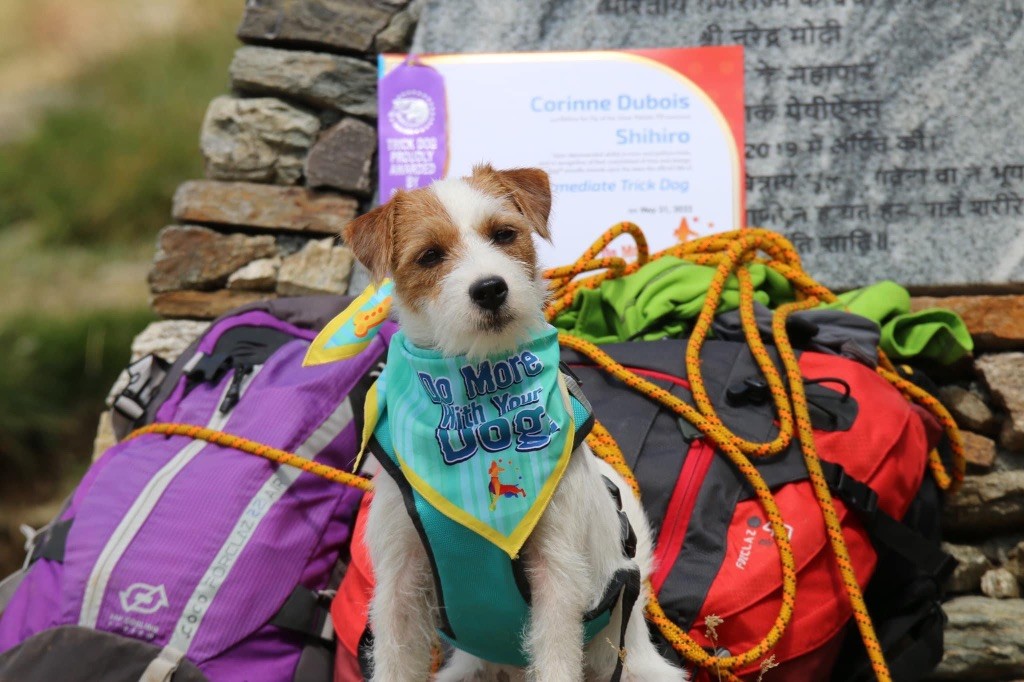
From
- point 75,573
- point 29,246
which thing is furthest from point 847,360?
point 29,246

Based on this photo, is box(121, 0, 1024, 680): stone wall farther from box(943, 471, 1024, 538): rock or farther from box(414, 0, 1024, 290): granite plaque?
box(943, 471, 1024, 538): rock

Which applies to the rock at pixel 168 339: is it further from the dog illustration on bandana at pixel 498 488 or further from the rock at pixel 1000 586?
the rock at pixel 1000 586

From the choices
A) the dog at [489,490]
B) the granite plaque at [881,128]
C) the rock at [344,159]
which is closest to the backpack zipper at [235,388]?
the dog at [489,490]

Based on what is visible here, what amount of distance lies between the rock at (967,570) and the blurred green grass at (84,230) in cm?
591

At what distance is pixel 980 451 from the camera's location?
9.95 feet

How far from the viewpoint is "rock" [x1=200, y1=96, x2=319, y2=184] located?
11.4ft

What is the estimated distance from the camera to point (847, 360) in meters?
2.42

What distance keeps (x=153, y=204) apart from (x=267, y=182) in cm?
445

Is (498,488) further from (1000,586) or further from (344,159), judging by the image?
(1000,586)

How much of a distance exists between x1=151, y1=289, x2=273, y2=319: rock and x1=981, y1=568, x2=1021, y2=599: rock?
300 cm

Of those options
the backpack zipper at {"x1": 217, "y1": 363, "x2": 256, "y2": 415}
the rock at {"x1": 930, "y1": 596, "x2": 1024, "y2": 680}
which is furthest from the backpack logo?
the rock at {"x1": 930, "y1": 596, "x2": 1024, "y2": 680}

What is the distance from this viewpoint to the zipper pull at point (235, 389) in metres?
2.46

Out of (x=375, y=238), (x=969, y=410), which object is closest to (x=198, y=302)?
(x=375, y=238)

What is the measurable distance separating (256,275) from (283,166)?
1.58ft
